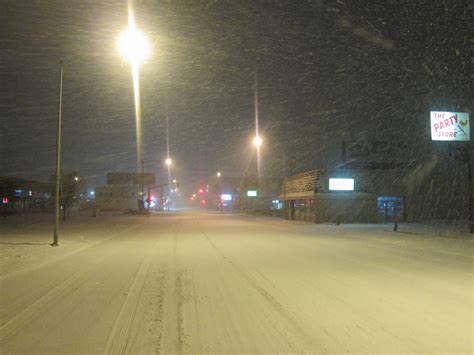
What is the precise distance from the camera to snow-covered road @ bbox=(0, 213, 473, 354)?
248 inches

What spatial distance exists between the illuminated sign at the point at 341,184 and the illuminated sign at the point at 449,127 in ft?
50.5

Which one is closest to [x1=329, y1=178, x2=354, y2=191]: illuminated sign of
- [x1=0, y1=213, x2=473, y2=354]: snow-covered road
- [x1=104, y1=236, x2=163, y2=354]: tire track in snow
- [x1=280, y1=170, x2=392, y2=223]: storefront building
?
[x1=280, y1=170, x2=392, y2=223]: storefront building

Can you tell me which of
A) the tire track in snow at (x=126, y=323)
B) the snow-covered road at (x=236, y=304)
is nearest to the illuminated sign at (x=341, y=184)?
the snow-covered road at (x=236, y=304)

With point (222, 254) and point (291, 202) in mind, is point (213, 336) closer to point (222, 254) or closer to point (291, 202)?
point (222, 254)

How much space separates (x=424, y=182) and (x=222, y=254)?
3987 cm

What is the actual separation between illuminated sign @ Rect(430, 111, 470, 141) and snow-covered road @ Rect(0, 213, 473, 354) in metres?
16.3

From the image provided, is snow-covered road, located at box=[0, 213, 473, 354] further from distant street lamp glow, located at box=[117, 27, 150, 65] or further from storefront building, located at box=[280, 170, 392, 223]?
storefront building, located at box=[280, 170, 392, 223]

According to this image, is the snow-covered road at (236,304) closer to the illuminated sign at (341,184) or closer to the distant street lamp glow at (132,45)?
the distant street lamp glow at (132,45)

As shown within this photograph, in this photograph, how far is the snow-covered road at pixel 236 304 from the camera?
6309 mm

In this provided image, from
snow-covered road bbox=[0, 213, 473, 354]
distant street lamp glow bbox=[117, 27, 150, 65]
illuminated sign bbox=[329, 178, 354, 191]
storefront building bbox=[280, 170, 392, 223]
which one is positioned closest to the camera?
snow-covered road bbox=[0, 213, 473, 354]

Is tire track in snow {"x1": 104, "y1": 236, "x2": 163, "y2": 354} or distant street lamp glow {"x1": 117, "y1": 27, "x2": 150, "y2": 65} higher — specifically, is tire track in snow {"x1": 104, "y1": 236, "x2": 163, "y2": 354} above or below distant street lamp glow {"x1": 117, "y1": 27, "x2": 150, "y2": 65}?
below

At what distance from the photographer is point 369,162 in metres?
57.7

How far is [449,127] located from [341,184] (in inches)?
625

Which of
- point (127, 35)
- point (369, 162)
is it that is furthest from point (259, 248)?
point (369, 162)
